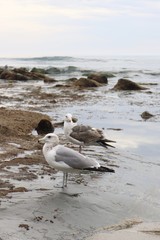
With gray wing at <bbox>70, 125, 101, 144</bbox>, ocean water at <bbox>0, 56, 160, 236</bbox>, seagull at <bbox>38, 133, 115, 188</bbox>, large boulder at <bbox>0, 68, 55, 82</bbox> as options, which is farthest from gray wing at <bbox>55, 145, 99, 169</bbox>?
large boulder at <bbox>0, 68, 55, 82</bbox>

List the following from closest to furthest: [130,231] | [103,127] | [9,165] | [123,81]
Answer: [130,231] → [9,165] → [103,127] → [123,81]

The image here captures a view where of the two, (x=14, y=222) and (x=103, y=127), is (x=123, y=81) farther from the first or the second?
(x=14, y=222)

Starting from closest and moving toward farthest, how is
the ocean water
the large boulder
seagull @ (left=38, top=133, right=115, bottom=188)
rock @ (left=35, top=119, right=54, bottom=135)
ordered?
the ocean water, seagull @ (left=38, top=133, right=115, bottom=188), rock @ (left=35, top=119, right=54, bottom=135), the large boulder

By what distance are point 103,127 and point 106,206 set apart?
27.5ft

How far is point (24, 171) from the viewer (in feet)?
29.8

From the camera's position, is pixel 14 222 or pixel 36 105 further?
pixel 36 105

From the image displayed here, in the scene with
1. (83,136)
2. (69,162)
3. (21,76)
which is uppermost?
(69,162)

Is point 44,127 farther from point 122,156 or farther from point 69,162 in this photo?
point 69,162

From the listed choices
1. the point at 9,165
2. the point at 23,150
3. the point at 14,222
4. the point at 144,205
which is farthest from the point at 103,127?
the point at 14,222

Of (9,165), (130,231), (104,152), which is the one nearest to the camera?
(130,231)

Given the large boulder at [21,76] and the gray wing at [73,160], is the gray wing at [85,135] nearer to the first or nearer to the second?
the gray wing at [73,160]

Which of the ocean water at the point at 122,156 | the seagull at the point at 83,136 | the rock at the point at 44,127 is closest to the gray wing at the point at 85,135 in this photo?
the seagull at the point at 83,136

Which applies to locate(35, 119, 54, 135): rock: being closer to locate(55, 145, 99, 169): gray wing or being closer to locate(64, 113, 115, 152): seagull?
locate(64, 113, 115, 152): seagull

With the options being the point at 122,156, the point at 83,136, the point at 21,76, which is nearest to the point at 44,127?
the point at 83,136
